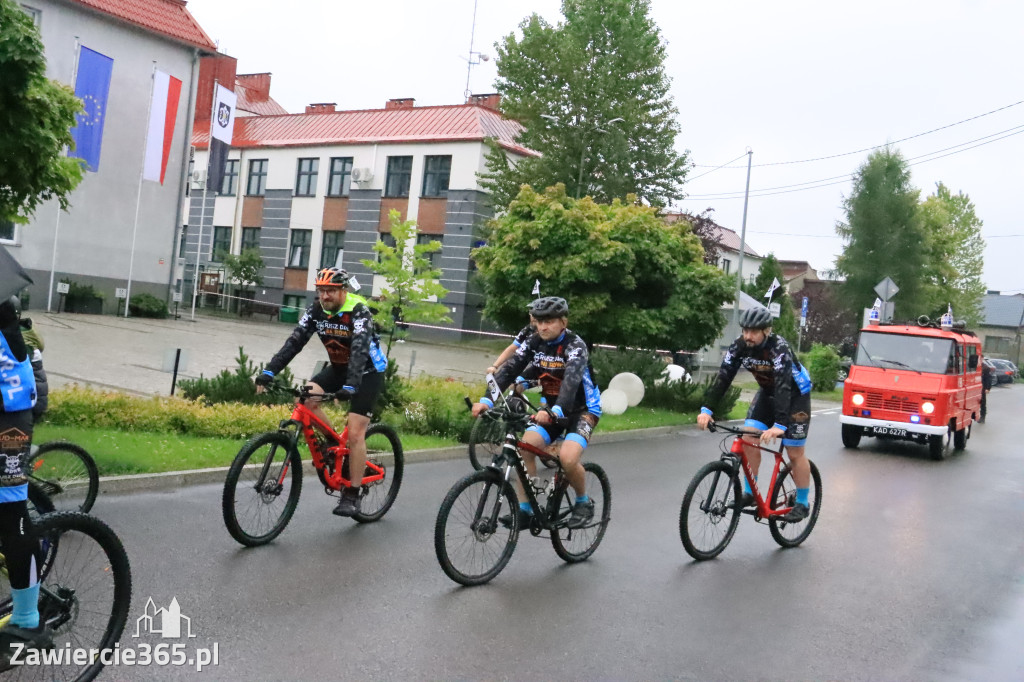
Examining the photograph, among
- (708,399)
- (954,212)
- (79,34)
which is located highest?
(954,212)

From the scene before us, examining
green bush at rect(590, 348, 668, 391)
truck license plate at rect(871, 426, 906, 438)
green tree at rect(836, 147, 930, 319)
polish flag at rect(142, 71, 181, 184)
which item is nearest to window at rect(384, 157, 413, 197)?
polish flag at rect(142, 71, 181, 184)

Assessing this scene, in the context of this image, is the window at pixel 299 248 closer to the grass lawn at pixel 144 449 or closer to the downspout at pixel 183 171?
the downspout at pixel 183 171

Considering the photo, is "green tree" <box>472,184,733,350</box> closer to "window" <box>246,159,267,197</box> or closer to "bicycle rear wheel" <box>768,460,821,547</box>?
"bicycle rear wheel" <box>768,460,821,547</box>

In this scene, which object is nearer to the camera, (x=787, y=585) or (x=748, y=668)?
(x=748, y=668)

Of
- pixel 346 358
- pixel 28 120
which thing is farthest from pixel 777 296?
pixel 28 120

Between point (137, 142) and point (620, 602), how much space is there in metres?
31.0

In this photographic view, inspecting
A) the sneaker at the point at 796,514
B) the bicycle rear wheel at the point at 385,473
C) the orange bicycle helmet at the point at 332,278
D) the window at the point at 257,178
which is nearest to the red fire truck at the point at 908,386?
the sneaker at the point at 796,514

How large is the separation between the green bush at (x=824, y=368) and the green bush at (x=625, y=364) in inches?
568

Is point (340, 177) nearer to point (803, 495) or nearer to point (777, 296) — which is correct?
point (777, 296)

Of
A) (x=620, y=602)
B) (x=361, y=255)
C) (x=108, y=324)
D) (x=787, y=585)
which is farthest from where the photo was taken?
(x=361, y=255)

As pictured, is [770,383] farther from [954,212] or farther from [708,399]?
[954,212]

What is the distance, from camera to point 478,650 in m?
5.06

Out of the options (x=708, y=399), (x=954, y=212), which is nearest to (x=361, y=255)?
(x=708, y=399)

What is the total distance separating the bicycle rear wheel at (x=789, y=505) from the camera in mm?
8133
